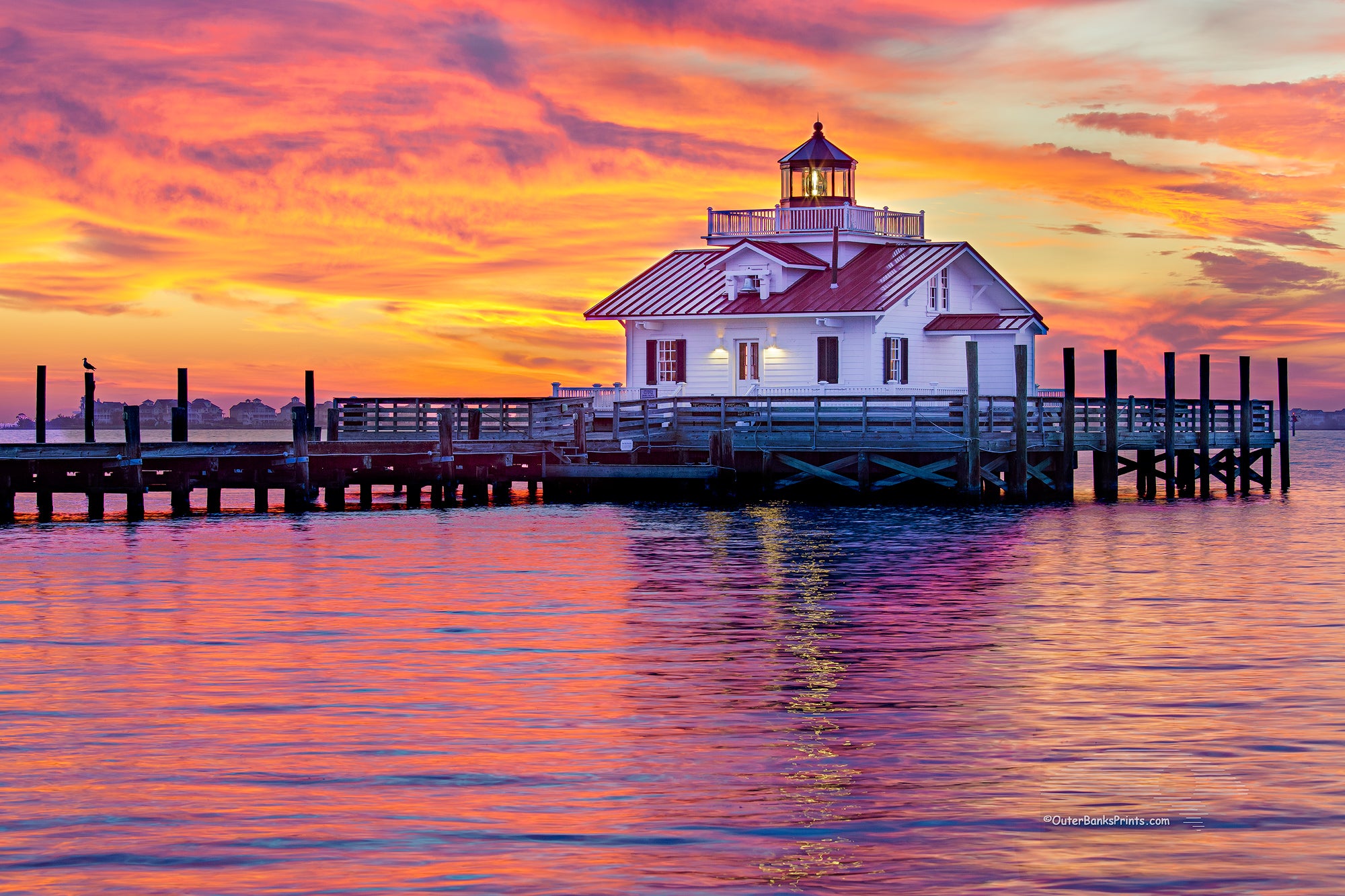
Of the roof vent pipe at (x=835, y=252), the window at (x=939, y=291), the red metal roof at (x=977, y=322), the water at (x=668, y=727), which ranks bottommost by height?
the water at (x=668, y=727)

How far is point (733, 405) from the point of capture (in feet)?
145

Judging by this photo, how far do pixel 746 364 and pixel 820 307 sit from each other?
317cm

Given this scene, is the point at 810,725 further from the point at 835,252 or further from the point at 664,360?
the point at 664,360

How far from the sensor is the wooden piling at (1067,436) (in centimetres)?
4256

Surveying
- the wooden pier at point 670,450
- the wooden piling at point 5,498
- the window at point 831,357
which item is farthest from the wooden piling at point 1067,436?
the wooden piling at point 5,498

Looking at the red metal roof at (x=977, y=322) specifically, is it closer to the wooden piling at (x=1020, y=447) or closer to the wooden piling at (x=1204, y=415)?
the wooden piling at (x=1204, y=415)

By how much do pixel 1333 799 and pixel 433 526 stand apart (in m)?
26.8

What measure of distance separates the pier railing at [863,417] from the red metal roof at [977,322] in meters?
3.50

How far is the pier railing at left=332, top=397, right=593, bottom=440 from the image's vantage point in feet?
142

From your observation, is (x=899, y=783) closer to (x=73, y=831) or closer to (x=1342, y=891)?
(x=1342, y=891)

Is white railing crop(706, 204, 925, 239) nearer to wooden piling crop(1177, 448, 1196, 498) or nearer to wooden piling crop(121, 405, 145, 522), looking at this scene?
wooden piling crop(1177, 448, 1196, 498)

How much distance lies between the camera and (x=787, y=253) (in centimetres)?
4994

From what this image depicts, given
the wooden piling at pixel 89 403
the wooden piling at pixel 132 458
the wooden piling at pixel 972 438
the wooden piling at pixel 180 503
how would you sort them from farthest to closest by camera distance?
the wooden piling at pixel 89 403 → the wooden piling at pixel 972 438 → the wooden piling at pixel 180 503 → the wooden piling at pixel 132 458

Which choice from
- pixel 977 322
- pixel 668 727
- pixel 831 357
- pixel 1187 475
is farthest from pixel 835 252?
pixel 668 727
